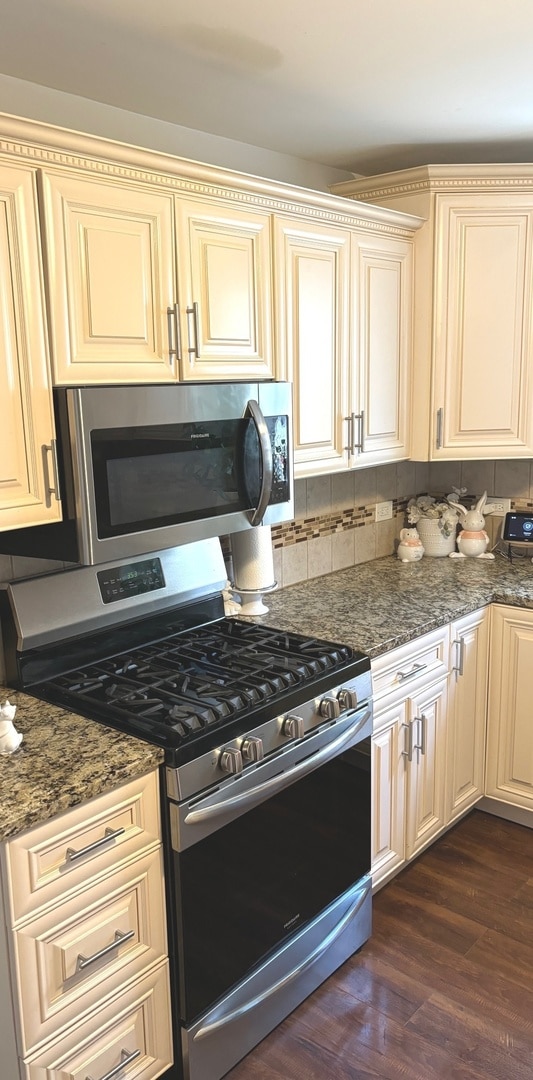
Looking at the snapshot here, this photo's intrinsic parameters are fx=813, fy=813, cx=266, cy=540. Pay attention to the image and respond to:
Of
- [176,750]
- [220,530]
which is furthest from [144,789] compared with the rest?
[220,530]

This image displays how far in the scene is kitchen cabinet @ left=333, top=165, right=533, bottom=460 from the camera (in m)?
2.83

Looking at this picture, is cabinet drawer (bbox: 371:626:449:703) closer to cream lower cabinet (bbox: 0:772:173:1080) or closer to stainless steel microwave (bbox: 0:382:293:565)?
stainless steel microwave (bbox: 0:382:293:565)

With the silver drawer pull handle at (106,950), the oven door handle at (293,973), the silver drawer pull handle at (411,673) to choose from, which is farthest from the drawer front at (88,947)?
the silver drawer pull handle at (411,673)

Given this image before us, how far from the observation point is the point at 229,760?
5.75ft

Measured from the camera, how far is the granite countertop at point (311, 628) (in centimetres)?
151

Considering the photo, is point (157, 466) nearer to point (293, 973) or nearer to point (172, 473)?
point (172, 473)

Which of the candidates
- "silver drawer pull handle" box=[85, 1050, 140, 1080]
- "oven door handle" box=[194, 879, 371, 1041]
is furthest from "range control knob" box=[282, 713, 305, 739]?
"silver drawer pull handle" box=[85, 1050, 140, 1080]

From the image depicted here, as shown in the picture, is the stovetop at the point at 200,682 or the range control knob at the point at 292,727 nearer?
the stovetop at the point at 200,682

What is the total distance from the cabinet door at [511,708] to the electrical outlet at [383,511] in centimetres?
68

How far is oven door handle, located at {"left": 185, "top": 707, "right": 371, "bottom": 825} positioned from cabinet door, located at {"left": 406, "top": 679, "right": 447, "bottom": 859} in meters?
0.36

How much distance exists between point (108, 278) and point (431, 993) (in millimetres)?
1980

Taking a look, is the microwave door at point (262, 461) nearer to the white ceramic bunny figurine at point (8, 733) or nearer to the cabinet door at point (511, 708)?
the white ceramic bunny figurine at point (8, 733)

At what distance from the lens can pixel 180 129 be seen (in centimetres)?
243

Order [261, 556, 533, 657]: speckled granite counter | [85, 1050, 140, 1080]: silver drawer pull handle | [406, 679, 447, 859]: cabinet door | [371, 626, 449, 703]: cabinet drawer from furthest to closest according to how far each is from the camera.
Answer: [406, 679, 447, 859]: cabinet door, [261, 556, 533, 657]: speckled granite counter, [371, 626, 449, 703]: cabinet drawer, [85, 1050, 140, 1080]: silver drawer pull handle
